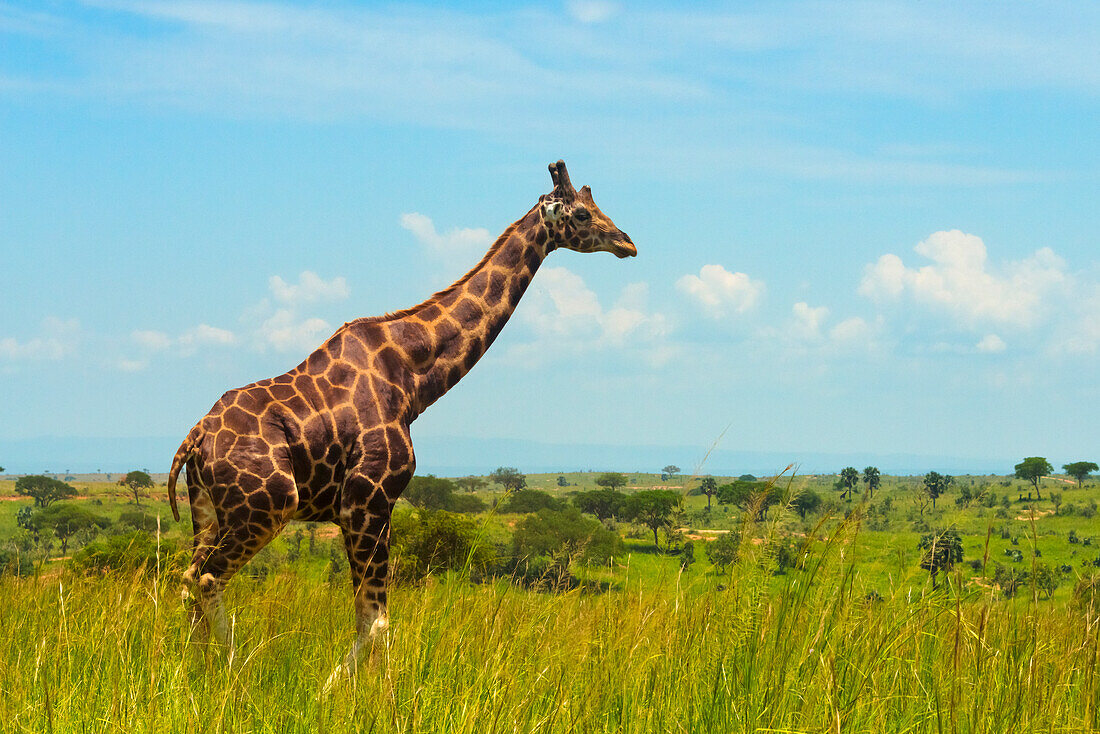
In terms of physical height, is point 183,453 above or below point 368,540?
above

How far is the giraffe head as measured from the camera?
10094 mm

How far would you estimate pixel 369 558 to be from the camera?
8.02 meters

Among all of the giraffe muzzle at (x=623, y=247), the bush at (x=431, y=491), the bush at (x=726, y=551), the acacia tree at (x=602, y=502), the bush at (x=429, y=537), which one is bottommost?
the acacia tree at (x=602, y=502)

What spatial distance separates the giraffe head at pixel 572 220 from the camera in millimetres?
10094

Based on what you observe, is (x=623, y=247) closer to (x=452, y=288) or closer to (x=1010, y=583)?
(x=452, y=288)

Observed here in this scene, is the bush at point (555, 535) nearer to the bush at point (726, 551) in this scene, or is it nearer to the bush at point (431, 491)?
the bush at point (431, 491)

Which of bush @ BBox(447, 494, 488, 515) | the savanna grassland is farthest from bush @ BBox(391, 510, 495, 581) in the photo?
bush @ BBox(447, 494, 488, 515)

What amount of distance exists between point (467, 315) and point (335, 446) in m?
2.16

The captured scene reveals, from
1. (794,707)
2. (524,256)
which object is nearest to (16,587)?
(524,256)

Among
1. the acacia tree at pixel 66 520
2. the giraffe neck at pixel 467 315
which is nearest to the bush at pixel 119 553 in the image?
→ the giraffe neck at pixel 467 315

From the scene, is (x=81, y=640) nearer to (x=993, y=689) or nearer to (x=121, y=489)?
(x=993, y=689)

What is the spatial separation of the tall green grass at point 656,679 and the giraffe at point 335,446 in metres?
0.73

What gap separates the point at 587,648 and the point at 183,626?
3674 millimetres

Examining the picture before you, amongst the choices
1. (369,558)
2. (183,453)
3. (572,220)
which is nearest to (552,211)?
(572,220)
